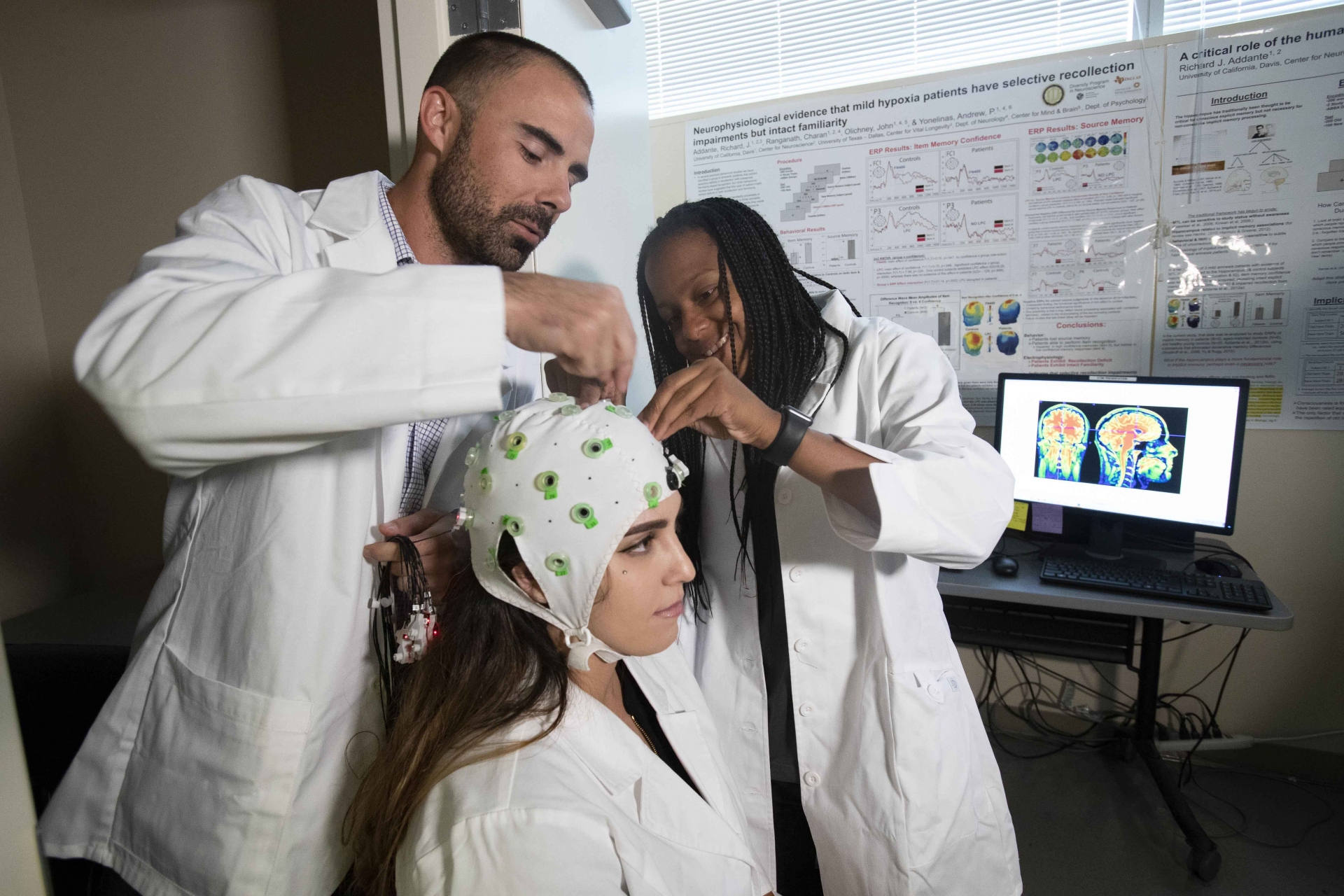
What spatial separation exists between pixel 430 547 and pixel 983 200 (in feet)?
6.78

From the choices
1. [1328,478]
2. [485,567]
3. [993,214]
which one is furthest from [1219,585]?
[485,567]

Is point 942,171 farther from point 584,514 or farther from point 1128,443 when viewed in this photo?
point 584,514

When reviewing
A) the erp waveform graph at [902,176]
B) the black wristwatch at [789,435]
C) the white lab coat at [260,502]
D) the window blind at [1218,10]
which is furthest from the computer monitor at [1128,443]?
the white lab coat at [260,502]

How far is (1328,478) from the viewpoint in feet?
6.88

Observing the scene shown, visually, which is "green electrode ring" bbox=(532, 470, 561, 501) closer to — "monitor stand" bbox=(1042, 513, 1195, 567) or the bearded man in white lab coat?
the bearded man in white lab coat

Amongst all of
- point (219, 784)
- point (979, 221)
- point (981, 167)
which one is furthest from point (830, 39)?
point (219, 784)

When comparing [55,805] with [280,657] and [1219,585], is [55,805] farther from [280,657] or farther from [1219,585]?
[1219,585]

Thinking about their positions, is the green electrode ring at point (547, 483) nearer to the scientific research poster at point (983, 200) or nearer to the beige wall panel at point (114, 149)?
the beige wall panel at point (114, 149)

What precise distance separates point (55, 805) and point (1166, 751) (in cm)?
282

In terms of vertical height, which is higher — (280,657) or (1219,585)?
(280,657)

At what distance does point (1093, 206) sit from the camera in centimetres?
220

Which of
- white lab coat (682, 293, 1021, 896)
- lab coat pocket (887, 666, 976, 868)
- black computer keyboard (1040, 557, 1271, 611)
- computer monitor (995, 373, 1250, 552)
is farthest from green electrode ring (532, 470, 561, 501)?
computer monitor (995, 373, 1250, 552)

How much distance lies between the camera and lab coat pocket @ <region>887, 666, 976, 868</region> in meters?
1.10

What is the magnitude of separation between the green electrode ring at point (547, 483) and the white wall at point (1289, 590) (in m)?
2.05
